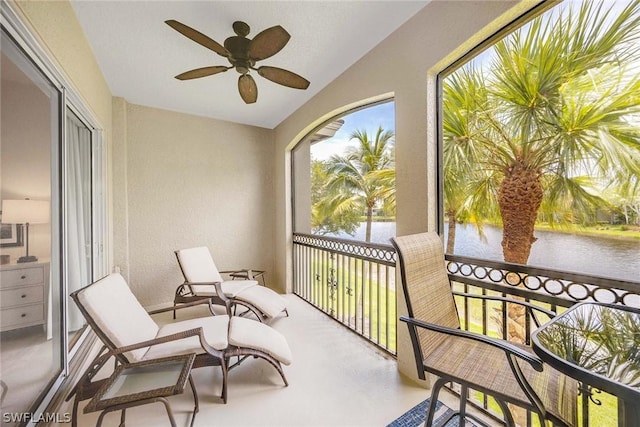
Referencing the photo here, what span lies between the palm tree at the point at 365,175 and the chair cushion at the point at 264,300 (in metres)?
1.30

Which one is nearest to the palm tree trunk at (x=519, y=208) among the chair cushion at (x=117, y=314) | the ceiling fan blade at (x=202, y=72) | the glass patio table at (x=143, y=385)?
the glass patio table at (x=143, y=385)

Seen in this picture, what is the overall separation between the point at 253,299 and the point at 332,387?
4.49 ft

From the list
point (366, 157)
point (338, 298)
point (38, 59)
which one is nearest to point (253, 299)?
point (338, 298)

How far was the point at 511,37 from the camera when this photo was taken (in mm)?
1568

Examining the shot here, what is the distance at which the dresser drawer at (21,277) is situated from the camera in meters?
1.38

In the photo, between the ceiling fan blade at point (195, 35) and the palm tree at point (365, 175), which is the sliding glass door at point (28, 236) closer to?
the ceiling fan blade at point (195, 35)

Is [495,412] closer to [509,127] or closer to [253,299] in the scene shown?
[509,127]

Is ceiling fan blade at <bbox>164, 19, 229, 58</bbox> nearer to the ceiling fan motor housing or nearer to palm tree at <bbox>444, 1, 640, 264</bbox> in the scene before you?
the ceiling fan motor housing

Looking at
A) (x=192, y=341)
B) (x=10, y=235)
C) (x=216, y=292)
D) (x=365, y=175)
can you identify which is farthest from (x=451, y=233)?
(x=10, y=235)

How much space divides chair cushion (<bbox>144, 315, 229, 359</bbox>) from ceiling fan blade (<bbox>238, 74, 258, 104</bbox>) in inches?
79.5

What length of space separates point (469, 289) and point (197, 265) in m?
3.14

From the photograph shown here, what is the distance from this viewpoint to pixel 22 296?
153 cm

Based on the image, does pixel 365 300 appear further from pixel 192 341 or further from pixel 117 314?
pixel 117 314

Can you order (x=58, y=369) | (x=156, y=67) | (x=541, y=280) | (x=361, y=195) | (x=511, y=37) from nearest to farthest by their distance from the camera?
1. (x=541, y=280)
2. (x=511, y=37)
3. (x=58, y=369)
4. (x=156, y=67)
5. (x=361, y=195)
